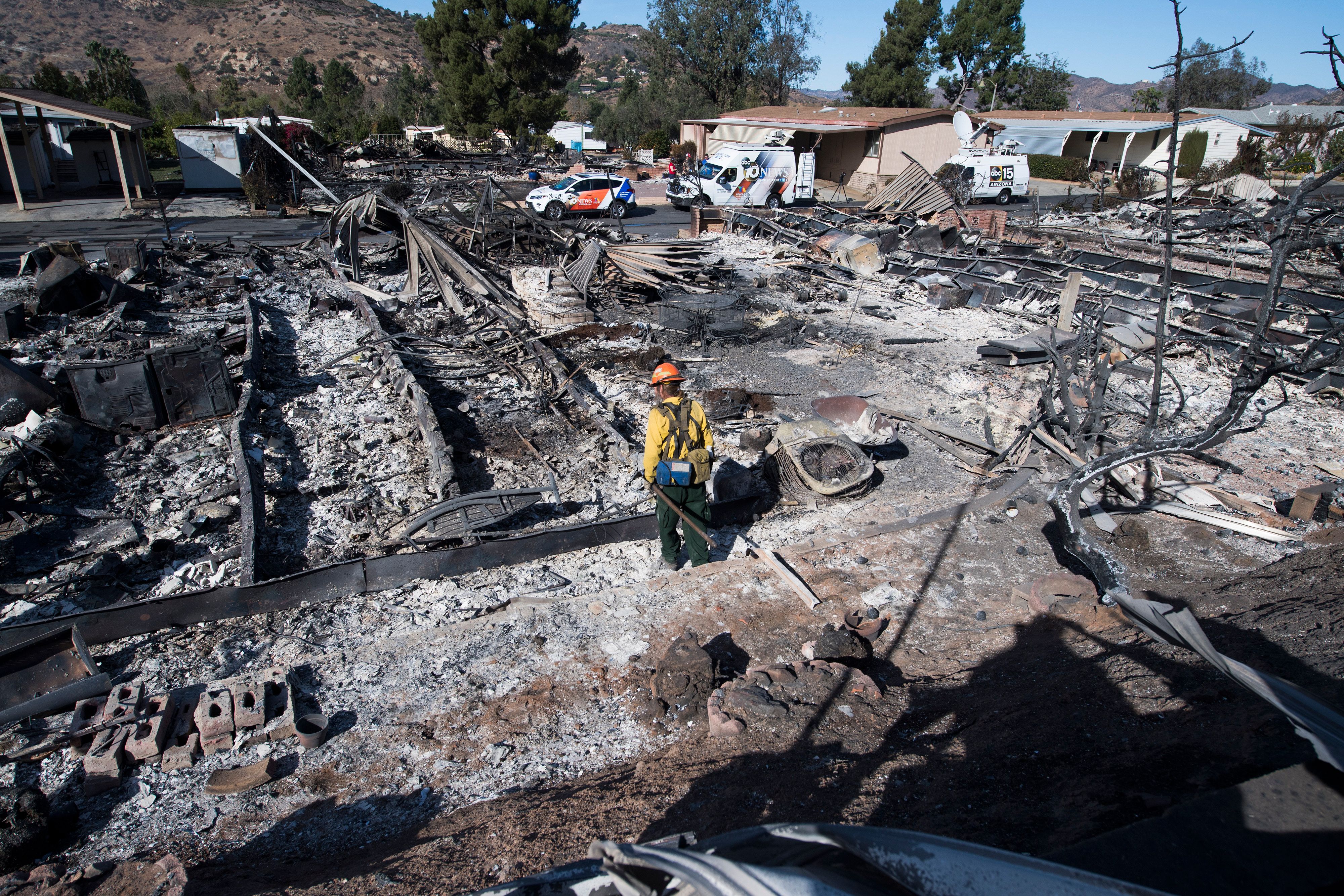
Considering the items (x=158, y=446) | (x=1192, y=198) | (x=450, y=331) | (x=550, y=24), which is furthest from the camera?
(x=550, y=24)

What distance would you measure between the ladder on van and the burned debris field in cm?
1465

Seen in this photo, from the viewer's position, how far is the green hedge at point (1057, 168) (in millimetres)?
32469

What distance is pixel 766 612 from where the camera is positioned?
4.98 metres

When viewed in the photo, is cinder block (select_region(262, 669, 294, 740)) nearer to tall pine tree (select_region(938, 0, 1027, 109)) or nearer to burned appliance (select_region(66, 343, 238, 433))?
burned appliance (select_region(66, 343, 238, 433))

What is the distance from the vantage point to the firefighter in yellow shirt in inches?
197

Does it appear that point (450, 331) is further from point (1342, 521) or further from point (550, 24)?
point (550, 24)

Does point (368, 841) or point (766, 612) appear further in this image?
point (766, 612)

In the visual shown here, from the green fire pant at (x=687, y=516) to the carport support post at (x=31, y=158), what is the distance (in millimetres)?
27290

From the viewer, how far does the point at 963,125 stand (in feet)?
74.6

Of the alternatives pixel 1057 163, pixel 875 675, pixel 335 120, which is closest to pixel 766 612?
pixel 875 675

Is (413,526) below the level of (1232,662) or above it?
below

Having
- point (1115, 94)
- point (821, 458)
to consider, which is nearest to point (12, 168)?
point (821, 458)

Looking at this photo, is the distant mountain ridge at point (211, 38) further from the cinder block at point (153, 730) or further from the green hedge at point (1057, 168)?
the cinder block at point (153, 730)

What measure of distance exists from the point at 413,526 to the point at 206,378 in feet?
13.3
